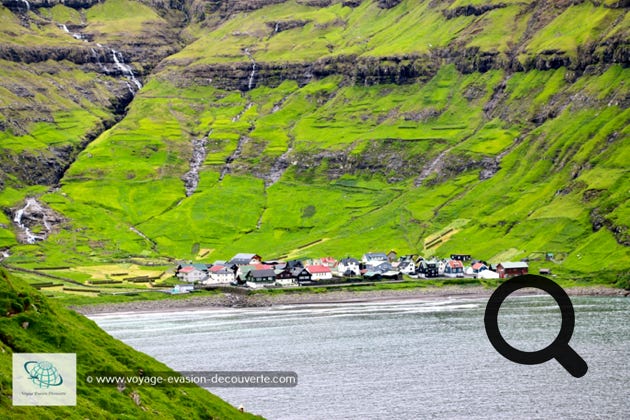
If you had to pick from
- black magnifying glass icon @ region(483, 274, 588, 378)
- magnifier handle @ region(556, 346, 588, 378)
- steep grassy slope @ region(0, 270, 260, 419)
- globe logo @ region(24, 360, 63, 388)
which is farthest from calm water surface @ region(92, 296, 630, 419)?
magnifier handle @ region(556, 346, 588, 378)

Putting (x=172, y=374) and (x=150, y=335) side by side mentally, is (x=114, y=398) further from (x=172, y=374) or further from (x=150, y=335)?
(x=150, y=335)

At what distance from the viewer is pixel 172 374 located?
64688 mm

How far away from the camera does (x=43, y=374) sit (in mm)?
48188

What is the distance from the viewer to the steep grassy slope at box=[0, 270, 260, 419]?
4678 cm

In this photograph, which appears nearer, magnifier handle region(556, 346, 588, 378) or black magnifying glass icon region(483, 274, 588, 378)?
magnifier handle region(556, 346, 588, 378)

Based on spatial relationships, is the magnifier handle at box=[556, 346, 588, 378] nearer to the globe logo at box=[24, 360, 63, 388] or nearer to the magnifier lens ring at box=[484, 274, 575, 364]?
the magnifier lens ring at box=[484, 274, 575, 364]

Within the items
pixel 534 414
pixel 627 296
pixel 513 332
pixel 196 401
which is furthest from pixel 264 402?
pixel 627 296

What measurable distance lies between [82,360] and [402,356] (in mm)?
75399

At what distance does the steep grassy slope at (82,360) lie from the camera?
46.8m

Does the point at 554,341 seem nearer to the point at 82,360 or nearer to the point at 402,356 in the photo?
the point at 82,360

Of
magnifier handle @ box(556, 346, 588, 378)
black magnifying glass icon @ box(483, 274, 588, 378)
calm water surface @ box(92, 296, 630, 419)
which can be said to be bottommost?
magnifier handle @ box(556, 346, 588, 378)

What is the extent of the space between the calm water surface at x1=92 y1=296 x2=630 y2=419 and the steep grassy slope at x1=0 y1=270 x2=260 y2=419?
30264 mm

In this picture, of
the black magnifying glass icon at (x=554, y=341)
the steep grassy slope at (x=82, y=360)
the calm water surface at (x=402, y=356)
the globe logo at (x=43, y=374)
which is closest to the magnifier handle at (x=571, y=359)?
the black magnifying glass icon at (x=554, y=341)

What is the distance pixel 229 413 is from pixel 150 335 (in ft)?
325
